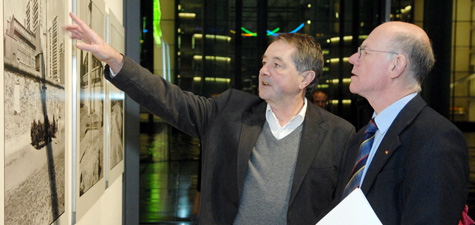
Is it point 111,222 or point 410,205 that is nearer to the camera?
point 410,205

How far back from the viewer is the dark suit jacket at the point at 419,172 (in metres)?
1.48

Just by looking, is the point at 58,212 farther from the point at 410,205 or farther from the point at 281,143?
the point at 410,205

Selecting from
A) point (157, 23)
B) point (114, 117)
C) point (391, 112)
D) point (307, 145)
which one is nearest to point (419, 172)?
point (391, 112)

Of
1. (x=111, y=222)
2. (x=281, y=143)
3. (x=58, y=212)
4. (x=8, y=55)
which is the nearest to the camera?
(x=8, y=55)

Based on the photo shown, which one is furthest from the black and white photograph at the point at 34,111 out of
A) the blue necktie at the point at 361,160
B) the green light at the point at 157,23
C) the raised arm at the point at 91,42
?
the green light at the point at 157,23

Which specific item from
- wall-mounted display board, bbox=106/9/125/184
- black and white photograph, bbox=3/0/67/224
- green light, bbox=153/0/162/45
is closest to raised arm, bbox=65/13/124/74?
black and white photograph, bbox=3/0/67/224

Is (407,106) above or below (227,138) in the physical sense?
above

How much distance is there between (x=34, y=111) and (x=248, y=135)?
0.94m

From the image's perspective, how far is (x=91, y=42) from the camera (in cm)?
186

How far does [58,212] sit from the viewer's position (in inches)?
82.4

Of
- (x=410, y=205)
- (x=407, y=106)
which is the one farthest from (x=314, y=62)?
(x=410, y=205)

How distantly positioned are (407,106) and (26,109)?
1.10 m

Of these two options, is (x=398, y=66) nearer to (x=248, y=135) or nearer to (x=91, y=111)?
(x=248, y=135)

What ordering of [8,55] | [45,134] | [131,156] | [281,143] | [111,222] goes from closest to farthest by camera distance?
[8,55] → [45,134] → [281,143] → [111,222] → [131,156]
